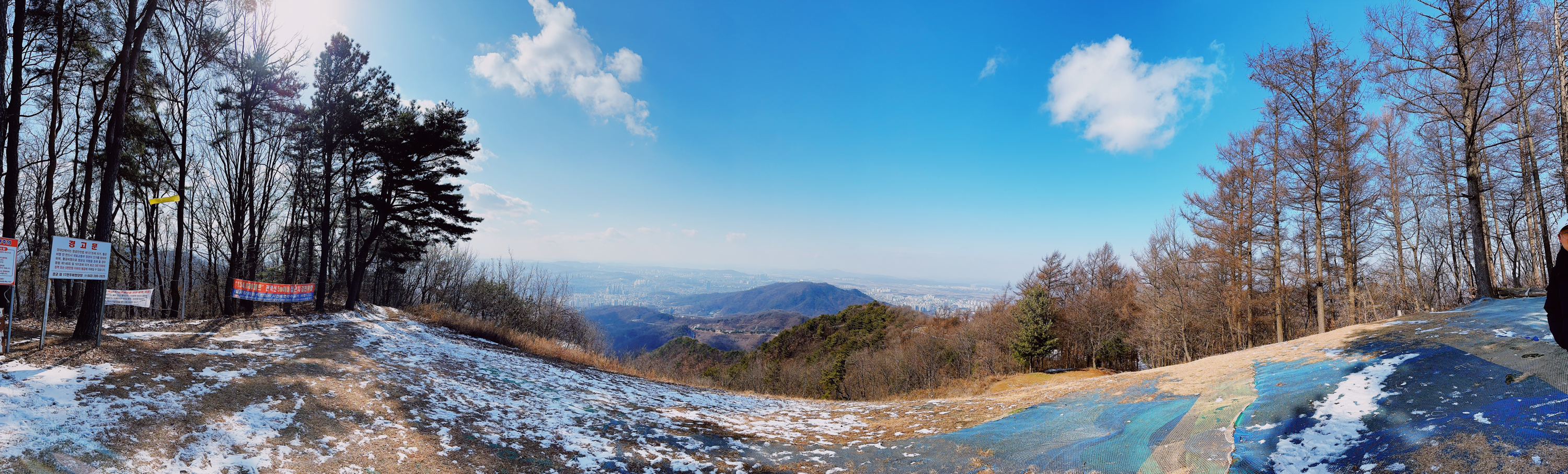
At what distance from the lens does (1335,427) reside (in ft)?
14.4

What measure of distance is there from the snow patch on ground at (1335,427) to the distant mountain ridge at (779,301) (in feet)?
468

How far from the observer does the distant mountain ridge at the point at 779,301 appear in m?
158

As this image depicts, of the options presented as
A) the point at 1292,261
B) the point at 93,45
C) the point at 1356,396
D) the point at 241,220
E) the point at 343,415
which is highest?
the point at 93,45

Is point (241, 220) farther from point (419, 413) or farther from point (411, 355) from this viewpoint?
point (419, 413)

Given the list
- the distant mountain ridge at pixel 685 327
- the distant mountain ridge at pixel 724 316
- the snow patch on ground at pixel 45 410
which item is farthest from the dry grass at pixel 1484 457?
the distant mountain ridge at pixel 685 327

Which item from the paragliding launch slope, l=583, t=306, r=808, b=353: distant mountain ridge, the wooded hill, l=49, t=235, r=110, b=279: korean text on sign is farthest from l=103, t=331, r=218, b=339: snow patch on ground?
l=583, t=306, r=808, b=353: distant mountain ridge

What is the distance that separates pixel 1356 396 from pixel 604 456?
820 centimetres

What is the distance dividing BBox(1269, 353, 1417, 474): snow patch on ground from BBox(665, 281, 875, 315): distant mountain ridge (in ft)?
468

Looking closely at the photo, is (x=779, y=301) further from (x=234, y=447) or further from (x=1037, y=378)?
(x=234, y=447)

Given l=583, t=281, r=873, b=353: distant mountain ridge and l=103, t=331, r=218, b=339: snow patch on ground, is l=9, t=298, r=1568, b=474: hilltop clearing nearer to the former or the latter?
l=103, t=331, r=218, b=339: snow patch on ground

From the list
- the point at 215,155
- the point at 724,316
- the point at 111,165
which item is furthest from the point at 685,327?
the point at 111,165

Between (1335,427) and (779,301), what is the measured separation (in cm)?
16763

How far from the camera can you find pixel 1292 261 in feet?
49.7

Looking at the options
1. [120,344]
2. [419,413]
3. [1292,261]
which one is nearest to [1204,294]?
[1292,261]
